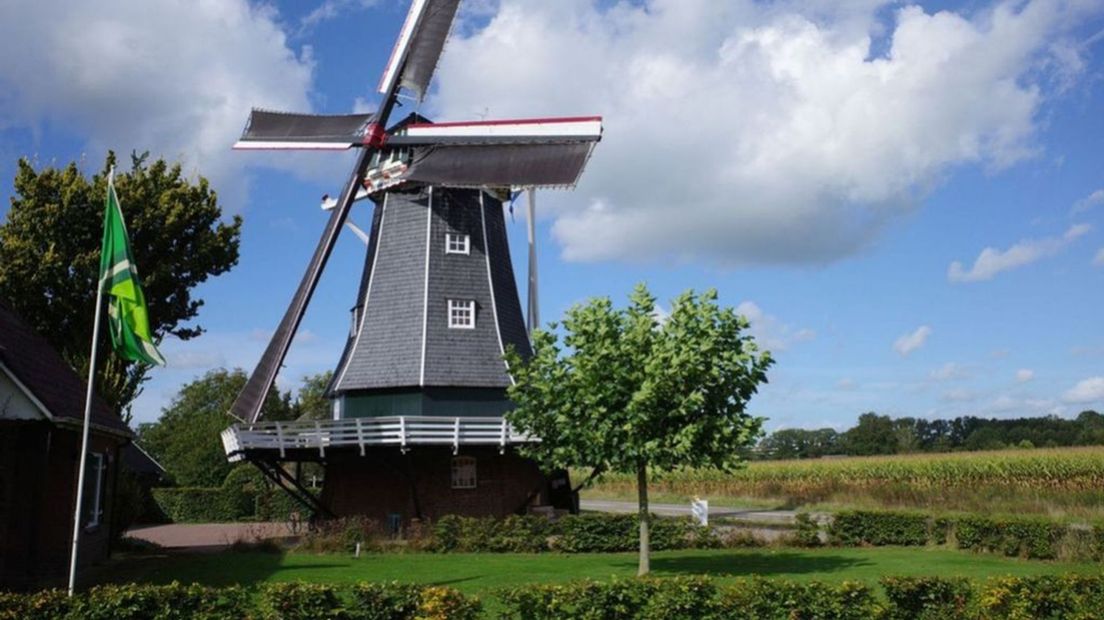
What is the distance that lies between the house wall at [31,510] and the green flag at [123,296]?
3.03 meters

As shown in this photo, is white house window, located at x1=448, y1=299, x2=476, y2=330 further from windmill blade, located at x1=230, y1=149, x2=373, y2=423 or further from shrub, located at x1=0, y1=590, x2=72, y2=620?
shrub, located at x1=0, y1=590, x2=72, y2=620

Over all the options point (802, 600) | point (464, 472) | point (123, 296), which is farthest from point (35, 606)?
point (464, 472)

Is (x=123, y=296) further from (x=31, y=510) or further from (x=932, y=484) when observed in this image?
(x=932, y=484)

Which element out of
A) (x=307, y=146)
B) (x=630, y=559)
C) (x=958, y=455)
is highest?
(x=307, y=146)

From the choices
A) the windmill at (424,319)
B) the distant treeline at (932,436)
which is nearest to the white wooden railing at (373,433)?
the windmill at (424,319)

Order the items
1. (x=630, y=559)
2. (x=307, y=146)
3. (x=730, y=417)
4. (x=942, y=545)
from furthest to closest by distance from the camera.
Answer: (x=307, y=146), (x=942, y=545), (x=630, y=559), (x=730, y=417)

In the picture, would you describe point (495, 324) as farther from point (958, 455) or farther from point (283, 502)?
point (958, 455)

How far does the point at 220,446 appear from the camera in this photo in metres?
46.0

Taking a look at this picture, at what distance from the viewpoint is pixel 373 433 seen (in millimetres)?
24234

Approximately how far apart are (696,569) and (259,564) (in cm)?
919

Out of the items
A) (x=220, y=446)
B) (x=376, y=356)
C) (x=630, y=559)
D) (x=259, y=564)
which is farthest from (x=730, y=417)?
(x=220, y=446)

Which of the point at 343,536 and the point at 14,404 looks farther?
the point at 343,536

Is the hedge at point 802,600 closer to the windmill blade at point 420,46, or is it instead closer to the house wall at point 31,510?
the house wall at point 31,510

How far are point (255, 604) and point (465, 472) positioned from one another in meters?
15.9
